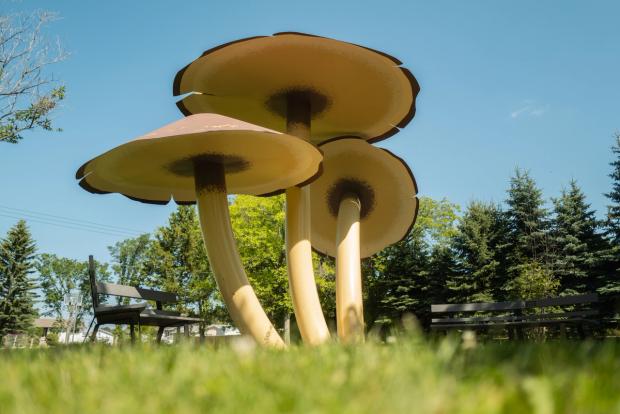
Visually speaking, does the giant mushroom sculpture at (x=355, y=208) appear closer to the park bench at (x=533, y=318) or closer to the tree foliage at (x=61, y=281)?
the park bench at (x=533, y=318)

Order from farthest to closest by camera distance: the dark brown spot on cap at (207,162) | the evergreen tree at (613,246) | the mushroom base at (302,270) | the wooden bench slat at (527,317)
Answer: the evergreen tree at (613,246) < the wooden bench slat at (527,317) < the mushroom base at (302,270) < the dark brown spot on cap at (207,162)

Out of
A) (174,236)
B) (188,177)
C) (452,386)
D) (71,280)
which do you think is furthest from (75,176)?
(71,280)

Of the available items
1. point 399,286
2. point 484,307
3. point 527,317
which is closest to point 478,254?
point 399,286

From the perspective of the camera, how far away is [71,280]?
75.9 m

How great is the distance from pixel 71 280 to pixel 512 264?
6871 centimetres

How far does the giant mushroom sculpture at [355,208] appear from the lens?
5.75m

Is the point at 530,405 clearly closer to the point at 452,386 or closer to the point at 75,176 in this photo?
the point at 452,386

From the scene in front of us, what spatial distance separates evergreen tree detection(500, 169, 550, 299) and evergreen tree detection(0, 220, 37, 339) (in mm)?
44162

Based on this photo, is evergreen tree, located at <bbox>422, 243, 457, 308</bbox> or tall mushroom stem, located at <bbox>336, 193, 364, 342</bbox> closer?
tall mushroom stem, located at <bbox>336, 193, 364, 342</bbox>

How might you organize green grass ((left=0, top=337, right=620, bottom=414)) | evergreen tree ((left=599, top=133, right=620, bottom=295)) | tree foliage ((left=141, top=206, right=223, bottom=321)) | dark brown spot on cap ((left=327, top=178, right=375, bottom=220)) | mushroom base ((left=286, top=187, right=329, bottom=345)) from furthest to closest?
tree foliage ((left=141, top=206, right=223, bottom=321)) < evergreen tree ((left=599, top=133, right=620, bottom=295)) < dark brown spot on cap ((left=327, top=178, right=375, bottom=220)) < mushroom base ((left=286, top=187, right=329, bottom=345)) < green grass ((left=0, top=337, right=620, bottom=414))

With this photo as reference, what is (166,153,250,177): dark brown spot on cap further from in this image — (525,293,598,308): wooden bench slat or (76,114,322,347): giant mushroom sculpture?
(525,293,598,308): wooden bench slat

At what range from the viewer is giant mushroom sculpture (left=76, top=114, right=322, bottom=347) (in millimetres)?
4375

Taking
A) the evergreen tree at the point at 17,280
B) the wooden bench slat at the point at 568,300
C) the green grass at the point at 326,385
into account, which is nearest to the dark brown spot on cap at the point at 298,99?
the green grass at the point at 326,385

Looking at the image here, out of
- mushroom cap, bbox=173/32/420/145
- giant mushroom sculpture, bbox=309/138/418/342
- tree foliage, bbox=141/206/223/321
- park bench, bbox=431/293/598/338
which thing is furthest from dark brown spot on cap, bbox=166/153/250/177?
tree foliage, bbox=141/206/223/321
